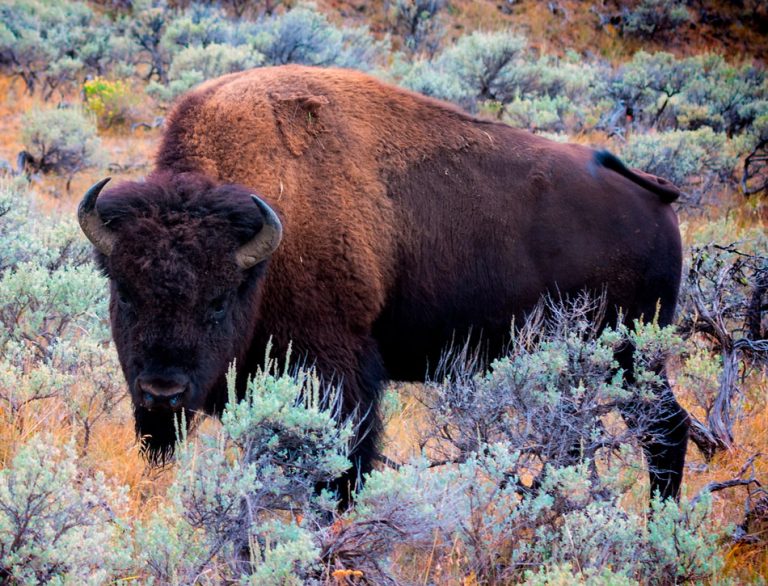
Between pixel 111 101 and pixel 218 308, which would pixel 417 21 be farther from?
pixel 218 308

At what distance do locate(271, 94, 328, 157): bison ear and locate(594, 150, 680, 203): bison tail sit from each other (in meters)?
1.81

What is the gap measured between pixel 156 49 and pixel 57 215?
8.60m

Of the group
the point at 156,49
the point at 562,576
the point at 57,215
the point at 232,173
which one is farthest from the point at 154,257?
the point at 156,49

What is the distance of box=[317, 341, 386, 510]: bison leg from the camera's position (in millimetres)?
4020

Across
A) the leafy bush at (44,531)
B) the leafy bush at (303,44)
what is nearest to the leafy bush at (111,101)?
the leafy bush at (303,44)

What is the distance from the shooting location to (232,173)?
4.07 m

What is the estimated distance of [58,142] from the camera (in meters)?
9.46

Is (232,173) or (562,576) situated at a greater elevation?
(232,173)

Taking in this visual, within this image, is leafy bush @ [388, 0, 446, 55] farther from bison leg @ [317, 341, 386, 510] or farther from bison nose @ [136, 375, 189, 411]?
bison nose @ [136, 375, 189, 411]

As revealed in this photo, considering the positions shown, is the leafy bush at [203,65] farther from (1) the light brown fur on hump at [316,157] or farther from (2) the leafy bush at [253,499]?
(2) the leafy bush at [253,499]

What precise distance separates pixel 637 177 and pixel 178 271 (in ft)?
9.75

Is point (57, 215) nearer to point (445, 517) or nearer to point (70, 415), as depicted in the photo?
point (70, 415)

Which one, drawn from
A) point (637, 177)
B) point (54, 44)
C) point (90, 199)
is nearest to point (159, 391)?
point (90, 199)

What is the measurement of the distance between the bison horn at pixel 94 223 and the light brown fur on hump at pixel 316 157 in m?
0.59
